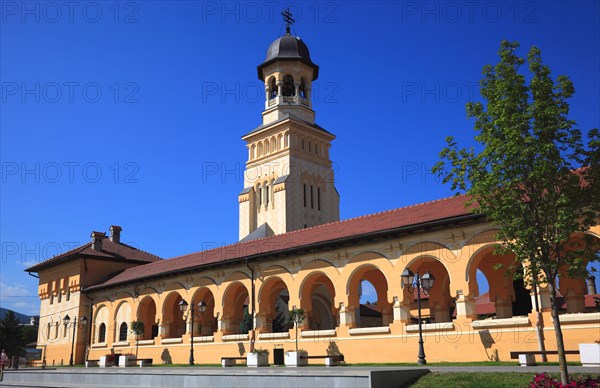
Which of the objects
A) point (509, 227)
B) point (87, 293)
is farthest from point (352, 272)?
point (87, 293)

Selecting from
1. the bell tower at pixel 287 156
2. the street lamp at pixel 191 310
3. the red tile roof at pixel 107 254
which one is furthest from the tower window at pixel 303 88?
the street lamp at pixel 191 310

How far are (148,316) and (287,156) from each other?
21452 mm

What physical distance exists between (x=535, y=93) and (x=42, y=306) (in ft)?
155

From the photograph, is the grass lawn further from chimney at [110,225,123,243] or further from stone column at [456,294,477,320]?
chimney at [110,225,123,243]

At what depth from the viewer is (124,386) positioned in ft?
65.4

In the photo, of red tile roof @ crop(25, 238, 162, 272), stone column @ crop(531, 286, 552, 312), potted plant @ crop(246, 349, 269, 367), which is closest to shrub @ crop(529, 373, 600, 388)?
stone column @ crop(531, 286, 552, 312)

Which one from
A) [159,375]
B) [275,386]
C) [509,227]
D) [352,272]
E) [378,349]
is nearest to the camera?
[509,227]

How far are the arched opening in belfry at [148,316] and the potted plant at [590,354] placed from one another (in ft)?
92.2

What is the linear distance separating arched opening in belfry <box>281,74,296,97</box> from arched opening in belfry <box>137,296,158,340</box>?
27034 mm

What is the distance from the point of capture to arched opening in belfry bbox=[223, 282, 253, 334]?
3106 cm

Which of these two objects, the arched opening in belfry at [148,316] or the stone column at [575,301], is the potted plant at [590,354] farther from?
the arched opening in belfry at [148,316]

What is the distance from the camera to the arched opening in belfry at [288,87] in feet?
185

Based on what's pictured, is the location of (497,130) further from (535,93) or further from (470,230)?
(470,230)

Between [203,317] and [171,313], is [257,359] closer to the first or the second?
[203,317]
